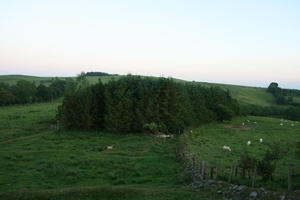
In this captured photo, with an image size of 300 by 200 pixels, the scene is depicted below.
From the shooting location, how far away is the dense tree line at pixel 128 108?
39.7m

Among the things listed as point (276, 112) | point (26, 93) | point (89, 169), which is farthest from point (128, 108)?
point (276, 112)

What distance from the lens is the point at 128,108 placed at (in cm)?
4031

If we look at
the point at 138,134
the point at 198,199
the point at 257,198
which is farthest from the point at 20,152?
the point at 257,198

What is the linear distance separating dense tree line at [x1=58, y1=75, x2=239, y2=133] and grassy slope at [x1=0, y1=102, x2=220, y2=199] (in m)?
4.30

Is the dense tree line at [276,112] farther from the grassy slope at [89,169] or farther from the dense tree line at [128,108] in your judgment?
the grassy slope at [89,169]

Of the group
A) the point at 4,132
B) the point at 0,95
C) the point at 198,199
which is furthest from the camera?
the point at 0,95

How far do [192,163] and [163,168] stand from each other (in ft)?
7.77

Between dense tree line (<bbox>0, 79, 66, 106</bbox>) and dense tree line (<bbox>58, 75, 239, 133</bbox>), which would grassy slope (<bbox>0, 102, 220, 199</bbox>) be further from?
dense tree line (<bbox>0, 79, 66, 106</bbox>)

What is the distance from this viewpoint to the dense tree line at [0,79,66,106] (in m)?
80.9

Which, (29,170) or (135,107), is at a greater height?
(135,107)

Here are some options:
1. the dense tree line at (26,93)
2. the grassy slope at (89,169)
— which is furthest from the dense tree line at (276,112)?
the dense tree line at (26,93)

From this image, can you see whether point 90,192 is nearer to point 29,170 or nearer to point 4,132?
point 29,170

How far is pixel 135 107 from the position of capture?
40812mm

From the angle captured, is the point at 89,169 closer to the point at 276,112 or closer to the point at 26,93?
the point at 26,93
